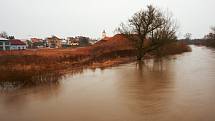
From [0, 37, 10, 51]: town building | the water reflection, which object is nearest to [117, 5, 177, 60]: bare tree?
the water reflection

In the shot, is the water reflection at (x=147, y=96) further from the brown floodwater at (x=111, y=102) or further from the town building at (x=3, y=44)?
the town building at (x=3, y=44)

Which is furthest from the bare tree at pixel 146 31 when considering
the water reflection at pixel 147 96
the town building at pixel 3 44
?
the town building at pixel 3 44

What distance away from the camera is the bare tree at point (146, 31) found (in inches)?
1490

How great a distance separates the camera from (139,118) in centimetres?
1005

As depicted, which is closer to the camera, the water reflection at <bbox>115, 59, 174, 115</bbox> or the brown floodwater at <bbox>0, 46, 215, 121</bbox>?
the brown floodwater at <bbox>0, 46, 215, 121</bbox>

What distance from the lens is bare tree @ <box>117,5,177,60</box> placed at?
37.8 meters

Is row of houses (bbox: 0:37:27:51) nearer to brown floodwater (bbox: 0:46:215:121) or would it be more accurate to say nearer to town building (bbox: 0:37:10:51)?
town building (bbox: 0:37:10:51)

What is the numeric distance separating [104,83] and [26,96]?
5867mm

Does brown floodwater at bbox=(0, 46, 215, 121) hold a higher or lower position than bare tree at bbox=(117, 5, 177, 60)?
lower

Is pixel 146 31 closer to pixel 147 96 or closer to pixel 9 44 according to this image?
pixel 147 96

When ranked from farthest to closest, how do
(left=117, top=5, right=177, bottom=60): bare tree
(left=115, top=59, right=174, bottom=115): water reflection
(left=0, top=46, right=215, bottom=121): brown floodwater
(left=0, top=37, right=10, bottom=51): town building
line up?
(left=0, top=37, right=10, bottom=51): town building → (left=117, top=5, right=177, bottom=60): bare tree → (left=115, top=59, right=174, bottom=115): water reflection → (left=0, top=46, right=215, bottom=121): brown floodwater

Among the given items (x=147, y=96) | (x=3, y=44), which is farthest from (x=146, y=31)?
(x=3, y=44)

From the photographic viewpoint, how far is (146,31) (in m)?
38.3

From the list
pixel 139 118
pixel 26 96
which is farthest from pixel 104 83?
pixel 139 118
